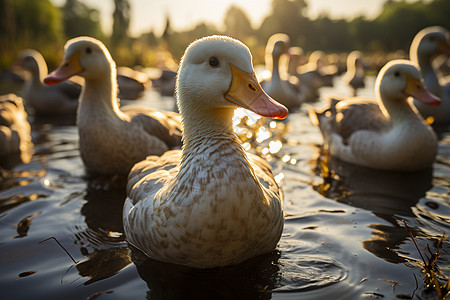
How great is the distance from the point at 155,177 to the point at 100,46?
272cm

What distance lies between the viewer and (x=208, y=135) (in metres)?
3.02

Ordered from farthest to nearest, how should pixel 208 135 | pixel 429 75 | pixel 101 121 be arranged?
pixel 429 75
pixel 101 121
pixel 208 135

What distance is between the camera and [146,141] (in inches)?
216

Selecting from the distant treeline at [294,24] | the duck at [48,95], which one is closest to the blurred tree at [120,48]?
the duck at [48,95]

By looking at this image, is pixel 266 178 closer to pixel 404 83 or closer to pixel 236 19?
pixel 404 83

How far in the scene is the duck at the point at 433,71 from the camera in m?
8.73

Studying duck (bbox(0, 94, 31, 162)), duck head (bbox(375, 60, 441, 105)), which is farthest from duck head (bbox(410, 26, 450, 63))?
duck (bbox(0, 94, 31, 162))

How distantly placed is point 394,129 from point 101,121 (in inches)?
173

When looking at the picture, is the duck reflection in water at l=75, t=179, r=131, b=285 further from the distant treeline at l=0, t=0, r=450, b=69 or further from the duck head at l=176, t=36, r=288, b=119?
the distant treeline at l=0, t=0, r=450, b=69

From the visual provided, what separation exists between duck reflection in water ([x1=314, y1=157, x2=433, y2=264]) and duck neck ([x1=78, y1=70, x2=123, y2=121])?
3189mm

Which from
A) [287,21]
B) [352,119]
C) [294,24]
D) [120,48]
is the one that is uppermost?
Result: [287,21]

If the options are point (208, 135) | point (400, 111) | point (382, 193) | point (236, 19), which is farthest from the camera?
point (236, 19)

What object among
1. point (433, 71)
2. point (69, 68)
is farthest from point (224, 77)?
point (433, 71)

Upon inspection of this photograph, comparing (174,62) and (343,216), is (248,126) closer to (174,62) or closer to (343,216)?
(343,216)
